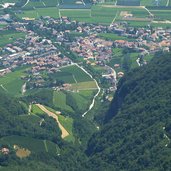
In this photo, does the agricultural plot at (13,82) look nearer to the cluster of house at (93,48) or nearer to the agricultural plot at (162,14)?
the cluster of house at (93,48)

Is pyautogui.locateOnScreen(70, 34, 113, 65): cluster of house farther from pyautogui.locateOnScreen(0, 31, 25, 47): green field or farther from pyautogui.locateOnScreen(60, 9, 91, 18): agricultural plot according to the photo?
pyautogui.locateOnScreen(60, 9, 91, 18): agricultural plot

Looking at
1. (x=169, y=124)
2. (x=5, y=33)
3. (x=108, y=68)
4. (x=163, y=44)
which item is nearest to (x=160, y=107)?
(x=169, y=124)

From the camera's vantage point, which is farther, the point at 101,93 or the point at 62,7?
the point at 62,7

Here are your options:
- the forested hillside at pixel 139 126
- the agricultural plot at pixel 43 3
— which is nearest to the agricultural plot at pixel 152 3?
the agricultural plot at pixel 43 3

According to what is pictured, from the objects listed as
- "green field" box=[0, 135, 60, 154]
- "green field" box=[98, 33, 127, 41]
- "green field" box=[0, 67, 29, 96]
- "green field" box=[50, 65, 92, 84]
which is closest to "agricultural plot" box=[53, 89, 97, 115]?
"green field" box=[50, 65, 92, 84]

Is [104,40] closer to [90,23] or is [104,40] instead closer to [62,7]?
[90,23]

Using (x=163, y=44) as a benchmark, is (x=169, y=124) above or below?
above
